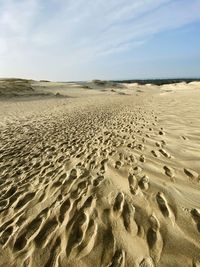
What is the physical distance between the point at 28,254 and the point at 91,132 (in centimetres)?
609

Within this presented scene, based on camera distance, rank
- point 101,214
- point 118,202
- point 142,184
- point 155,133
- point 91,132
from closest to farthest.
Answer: point 101,214 → point 118,202 → point 142,184 → point 155,133 → point 91,132

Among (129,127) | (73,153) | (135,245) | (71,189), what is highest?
(135,245)

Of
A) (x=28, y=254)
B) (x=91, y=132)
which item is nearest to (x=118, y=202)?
(x=28, y=254)

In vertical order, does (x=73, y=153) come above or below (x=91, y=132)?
above

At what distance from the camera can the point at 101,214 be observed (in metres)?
3.55

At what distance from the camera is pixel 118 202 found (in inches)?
150

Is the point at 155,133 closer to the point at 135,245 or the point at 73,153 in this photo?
the point at 73,153

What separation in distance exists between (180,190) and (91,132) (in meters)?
5.26

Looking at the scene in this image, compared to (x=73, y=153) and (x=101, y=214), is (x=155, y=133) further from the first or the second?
(x=101, y=214)

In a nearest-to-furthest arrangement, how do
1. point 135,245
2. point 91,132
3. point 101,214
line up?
point 135,245 < point 101,214 < point 91,132

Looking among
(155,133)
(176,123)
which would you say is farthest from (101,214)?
(176,123)

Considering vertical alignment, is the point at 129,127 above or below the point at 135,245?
below

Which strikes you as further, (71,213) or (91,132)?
(91,132)

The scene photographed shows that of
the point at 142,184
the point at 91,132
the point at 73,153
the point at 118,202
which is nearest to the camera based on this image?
the point at 118,202
